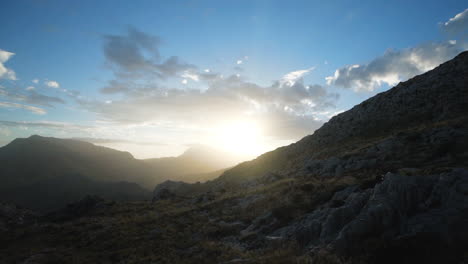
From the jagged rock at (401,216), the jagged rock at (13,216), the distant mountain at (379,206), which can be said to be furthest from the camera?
the jagged rock at (13,216)

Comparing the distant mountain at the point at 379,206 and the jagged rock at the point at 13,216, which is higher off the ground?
the distant mountain at the point at 379,206

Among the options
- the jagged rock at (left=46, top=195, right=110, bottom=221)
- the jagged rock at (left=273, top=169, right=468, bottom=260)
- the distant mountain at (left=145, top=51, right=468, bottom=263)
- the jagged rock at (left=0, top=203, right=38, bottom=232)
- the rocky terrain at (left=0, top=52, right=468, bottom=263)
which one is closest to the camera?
the distant mountain at (left=145, top=51, right=468, bottom=263)

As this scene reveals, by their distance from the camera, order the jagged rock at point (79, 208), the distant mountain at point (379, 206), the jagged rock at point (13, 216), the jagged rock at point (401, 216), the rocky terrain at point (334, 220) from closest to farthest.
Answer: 1. the distant mountain at point (379, 206)
2. the jagged rock at point (401, 216)
3. the rocky terrain at point (334, 220)
4. the jagged rock at point (13, 216)
5. the jagged rock at point (79, 208)

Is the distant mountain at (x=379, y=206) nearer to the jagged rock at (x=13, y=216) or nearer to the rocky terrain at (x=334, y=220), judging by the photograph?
the rocky terrain at (x=334, y=220)

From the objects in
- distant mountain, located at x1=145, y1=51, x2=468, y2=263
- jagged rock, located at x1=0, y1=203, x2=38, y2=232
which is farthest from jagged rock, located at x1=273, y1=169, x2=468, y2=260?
jagged rock, located at x1=0, y1=203, x2=38, y2=232

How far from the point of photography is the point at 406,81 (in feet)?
203

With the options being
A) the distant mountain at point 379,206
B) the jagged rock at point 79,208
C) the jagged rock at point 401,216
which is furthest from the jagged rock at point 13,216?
the jagged rock at point 401,216

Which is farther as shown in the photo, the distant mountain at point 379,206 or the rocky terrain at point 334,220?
the rocky terrain at point 334,220

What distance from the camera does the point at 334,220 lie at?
1386 centimetres

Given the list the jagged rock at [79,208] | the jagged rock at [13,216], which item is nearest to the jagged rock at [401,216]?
the jagged rock at [79,208]

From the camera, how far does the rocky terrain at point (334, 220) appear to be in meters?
10.5

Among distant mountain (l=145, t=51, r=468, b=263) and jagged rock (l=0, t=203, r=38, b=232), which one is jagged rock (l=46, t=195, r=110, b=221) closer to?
jagged rock (l=0, t=203, r=38, b=232)

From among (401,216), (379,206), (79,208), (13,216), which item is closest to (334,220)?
(379,206)

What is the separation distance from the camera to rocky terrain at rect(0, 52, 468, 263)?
10.5 m
